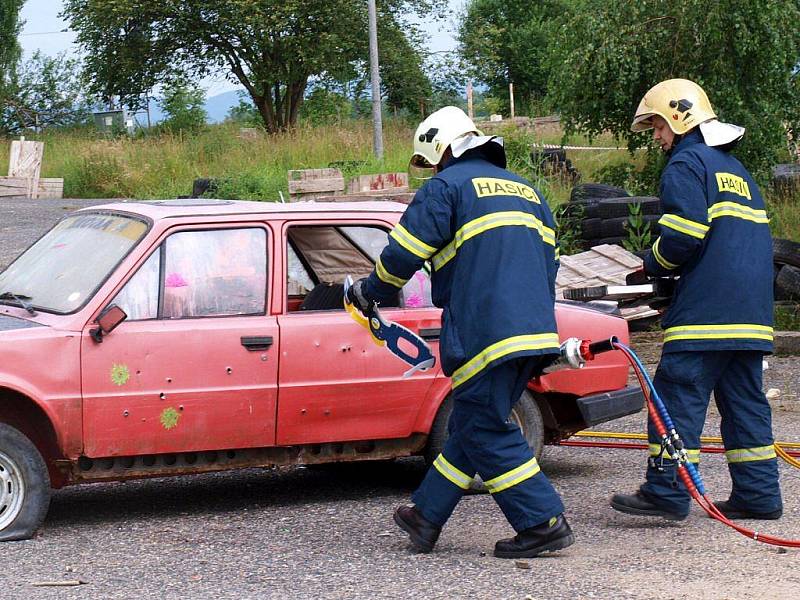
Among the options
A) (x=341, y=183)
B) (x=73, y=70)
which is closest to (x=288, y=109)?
(x=73, y=70)

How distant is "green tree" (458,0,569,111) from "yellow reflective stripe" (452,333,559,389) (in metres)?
43.2

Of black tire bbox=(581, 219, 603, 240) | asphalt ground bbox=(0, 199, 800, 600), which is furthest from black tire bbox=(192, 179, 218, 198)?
asphalt ground bbox=(0, 199, 800, 600)

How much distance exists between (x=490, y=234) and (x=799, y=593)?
1850 millimetres

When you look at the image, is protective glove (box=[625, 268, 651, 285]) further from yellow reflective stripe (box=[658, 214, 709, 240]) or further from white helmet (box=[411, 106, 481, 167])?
white helmet (box=[411, 106, 481, 167])

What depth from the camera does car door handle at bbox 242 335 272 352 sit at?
19.5ft

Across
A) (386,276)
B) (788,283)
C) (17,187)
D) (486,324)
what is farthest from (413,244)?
(17,187)

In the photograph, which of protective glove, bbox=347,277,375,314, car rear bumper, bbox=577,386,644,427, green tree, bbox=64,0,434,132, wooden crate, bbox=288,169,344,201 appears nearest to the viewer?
protective glove, bbox=347,277,375,314

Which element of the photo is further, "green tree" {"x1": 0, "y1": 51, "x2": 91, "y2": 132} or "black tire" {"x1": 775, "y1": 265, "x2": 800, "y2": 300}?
"green tree" {"x1": 0, "y1": 51, "x2": 91, "y2": 132}

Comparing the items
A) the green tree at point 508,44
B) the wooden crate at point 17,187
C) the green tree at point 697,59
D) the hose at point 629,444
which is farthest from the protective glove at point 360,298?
the green tree at point 508,44

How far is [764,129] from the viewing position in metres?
15.5

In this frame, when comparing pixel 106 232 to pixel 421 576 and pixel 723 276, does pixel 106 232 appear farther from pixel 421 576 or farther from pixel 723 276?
pixel 723 276

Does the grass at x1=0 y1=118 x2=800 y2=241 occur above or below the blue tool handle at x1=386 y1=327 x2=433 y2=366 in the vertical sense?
above

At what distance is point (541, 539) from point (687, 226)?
159 centimetres

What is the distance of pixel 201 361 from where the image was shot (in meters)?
5.82
